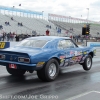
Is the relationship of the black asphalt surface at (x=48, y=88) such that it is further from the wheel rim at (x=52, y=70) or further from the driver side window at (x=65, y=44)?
the driver side window at (x=65, y=44)

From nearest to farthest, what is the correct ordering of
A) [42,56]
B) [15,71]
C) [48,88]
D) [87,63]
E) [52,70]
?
1. [48,88]
2. [42,56]
3. [52,70]
4. [15,71]
5. [87,63]

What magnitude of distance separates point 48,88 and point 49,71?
104cm

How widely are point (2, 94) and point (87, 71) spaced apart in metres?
5.42

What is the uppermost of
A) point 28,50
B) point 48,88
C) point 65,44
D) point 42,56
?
point 65,44

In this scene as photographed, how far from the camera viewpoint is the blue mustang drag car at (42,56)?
7.34 metres

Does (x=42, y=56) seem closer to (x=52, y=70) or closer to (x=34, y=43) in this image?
(x=52, y=70)

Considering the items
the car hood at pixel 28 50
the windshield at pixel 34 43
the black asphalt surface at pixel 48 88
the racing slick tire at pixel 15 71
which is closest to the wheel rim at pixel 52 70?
the black asphalt surface at pixel 48 88

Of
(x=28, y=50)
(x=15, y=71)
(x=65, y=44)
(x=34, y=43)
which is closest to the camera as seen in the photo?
(x=28, y=50)

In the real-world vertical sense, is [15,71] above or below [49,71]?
below

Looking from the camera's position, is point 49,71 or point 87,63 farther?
point 87,63

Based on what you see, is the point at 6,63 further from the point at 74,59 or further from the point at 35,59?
the point at 74,59

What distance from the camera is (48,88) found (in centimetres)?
684

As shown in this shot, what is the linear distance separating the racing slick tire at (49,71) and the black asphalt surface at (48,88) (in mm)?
186

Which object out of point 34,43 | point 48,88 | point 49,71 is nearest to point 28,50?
point 34,43
